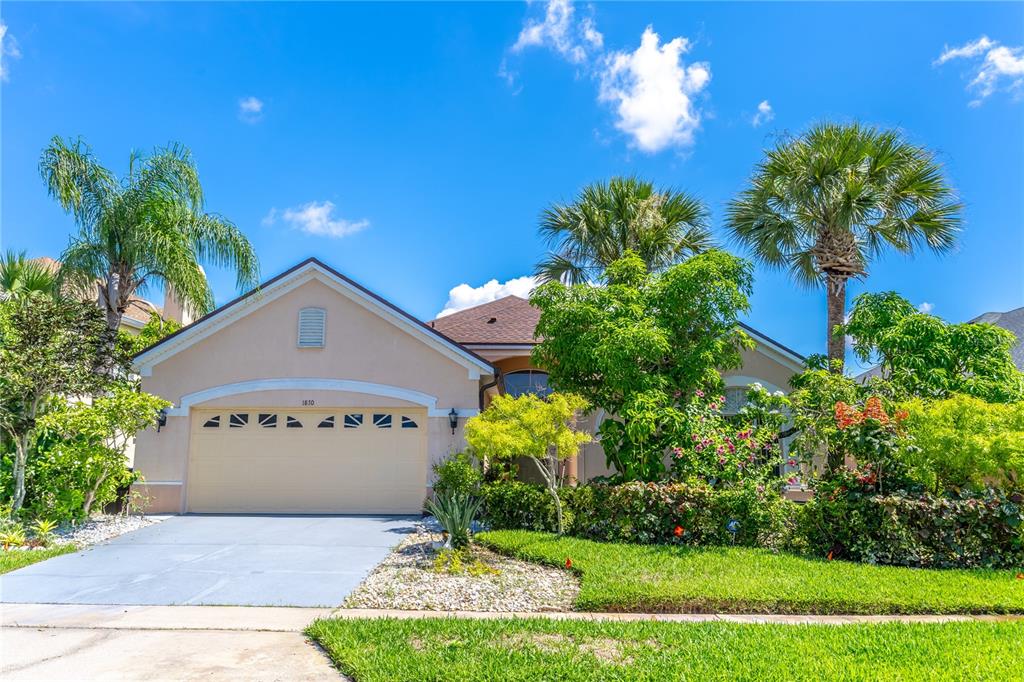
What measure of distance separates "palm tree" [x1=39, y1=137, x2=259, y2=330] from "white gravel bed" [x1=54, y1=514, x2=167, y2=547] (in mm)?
4131

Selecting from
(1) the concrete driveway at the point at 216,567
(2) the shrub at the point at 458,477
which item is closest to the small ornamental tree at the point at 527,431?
(2) the shrub at the point at 458,477

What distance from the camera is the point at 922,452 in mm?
9273

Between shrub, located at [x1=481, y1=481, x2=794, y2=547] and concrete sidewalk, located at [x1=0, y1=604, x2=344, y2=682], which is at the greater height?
shrub, located at [x1=481, y1=481, x2=794, y2=547]

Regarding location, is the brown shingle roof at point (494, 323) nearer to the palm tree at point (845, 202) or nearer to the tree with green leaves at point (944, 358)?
Answer: the palm tree at point (845, 202)

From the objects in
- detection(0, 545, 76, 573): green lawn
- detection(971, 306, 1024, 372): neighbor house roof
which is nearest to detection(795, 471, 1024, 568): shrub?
detection(0, 545, 76, 573): green lawn

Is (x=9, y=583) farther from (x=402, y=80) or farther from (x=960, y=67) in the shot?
(x=960, y=67)

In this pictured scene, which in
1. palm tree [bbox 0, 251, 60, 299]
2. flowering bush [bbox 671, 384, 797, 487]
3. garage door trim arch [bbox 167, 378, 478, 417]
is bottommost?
flowering bush [bbox 671, 384, 797, 487]

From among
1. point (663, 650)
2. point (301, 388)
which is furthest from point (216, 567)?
point (663, 650)

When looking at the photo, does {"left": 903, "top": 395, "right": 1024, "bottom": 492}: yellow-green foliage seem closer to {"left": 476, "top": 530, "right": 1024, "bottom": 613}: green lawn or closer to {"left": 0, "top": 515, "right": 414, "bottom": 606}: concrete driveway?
{"left": 476, "top": 530, "right": 1024, "bottom": 613}: green lawn

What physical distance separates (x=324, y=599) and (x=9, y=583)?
427 cm

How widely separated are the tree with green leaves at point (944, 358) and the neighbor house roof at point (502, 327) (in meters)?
2.78

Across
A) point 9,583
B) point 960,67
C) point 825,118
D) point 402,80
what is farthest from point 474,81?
point 9,583

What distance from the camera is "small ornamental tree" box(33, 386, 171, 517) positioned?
450 inches

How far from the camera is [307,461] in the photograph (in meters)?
14.4
